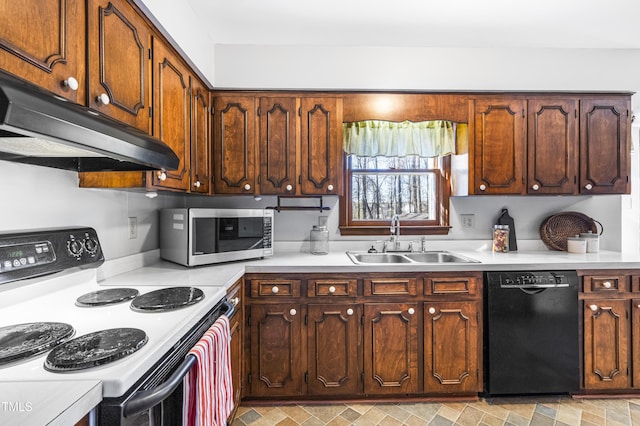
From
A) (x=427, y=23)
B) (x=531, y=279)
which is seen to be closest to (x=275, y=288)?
(x=531, y=279)

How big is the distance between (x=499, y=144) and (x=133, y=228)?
2.57 meters

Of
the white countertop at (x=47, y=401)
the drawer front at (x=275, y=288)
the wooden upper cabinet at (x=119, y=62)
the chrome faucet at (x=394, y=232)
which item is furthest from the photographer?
the chrome faucet at (x=394, y=232)

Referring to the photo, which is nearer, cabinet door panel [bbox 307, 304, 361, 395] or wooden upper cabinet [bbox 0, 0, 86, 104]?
wooden upper cabinet [bbox 0, 0, 86, 104]

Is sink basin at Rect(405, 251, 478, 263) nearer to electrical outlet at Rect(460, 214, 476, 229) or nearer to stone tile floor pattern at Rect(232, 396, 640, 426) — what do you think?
electrical outlet at Rect(460, 214, 476, 229)

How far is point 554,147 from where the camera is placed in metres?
2.34

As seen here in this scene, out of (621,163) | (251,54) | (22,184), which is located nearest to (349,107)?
(251,54)

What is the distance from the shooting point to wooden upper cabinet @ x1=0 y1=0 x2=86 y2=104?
31.8 inches

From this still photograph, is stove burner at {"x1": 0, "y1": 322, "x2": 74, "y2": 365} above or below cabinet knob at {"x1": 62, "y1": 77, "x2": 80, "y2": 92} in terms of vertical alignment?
below

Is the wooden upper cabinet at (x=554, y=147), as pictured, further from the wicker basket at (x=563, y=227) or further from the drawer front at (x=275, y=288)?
the drawer front at (x=275, y=288)

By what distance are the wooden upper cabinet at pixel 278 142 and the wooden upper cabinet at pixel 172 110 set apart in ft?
1.75

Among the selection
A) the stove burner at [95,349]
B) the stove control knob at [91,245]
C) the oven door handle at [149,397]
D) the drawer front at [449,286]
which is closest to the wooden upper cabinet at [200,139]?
the stove control knob at [91,245]

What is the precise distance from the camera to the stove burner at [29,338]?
789 mm

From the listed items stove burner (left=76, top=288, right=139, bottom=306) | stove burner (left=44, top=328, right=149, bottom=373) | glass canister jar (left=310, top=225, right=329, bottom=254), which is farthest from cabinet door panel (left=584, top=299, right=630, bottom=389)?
stove burner (left=76, top=288, right=139, bottom=306)

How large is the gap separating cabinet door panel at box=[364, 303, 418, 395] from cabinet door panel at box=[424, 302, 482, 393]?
0.09 m
